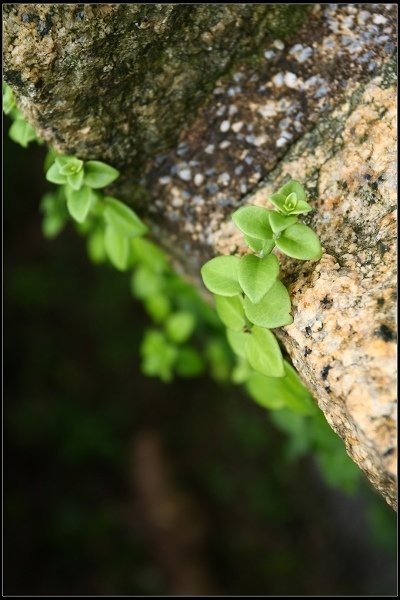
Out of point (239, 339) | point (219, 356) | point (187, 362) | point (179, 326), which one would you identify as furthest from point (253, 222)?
point (219, 356)

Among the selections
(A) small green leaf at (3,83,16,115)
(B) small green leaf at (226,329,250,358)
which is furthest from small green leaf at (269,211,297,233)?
(A) small green leaf at (3,83,16,115)

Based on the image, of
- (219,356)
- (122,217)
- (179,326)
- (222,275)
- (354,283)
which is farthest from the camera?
(219,356)

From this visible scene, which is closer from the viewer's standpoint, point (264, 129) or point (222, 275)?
point (222, 275)

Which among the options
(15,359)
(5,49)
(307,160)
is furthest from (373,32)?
(15,359)

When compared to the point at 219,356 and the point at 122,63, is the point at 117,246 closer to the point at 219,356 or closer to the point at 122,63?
the point at 122,63

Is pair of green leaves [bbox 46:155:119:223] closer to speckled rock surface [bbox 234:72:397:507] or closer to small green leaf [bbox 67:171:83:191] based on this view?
small green leaf [bbox 67:171:83:191]

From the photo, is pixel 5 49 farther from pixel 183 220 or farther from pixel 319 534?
pixel 319 534
